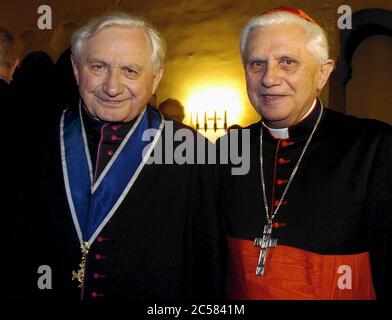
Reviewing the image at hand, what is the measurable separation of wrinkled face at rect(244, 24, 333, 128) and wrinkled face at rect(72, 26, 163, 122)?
0.41 m

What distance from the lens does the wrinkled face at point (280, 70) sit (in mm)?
2072

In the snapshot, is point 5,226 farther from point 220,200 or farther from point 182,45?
point 182,45

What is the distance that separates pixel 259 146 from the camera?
236 centimetres

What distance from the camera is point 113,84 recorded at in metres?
2.00

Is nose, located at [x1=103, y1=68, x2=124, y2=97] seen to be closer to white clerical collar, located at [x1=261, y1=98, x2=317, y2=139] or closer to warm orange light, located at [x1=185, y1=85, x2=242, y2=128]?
white clerical collar, located at [x1=261, y1=98, x2=317, y2=139]

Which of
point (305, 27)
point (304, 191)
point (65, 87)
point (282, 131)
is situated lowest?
point (304, 191)

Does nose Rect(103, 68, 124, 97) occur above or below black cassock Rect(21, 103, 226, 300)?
above

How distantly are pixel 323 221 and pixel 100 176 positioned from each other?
0.85 meters

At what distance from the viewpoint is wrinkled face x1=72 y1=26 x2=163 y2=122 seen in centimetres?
203

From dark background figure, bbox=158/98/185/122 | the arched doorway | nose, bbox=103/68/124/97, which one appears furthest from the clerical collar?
dark background figure, bbox=158/98/185/122

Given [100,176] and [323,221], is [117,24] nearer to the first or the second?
[100,176]

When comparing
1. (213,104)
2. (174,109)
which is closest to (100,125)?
(213,104)

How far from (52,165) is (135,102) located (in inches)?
16.4

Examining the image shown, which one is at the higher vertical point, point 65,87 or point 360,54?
point 360,54
